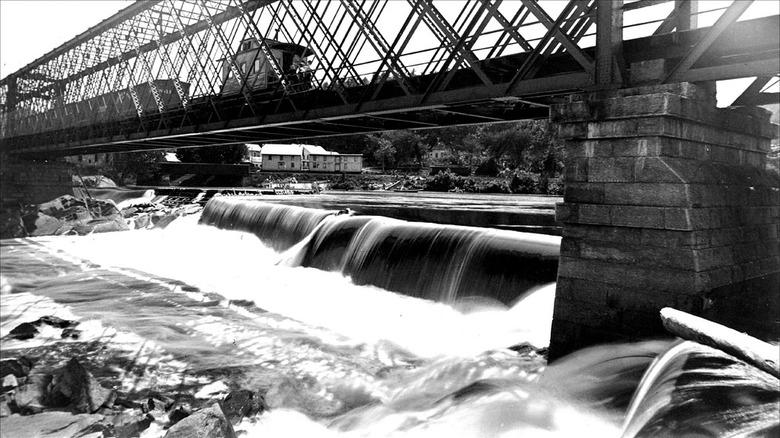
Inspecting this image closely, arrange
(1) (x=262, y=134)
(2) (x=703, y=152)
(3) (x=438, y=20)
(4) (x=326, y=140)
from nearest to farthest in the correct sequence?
(2) (x=703, y=152)
(3) (x=438, y=20)
(1) (x=262, y=134)
(4) (x=326, y=140)

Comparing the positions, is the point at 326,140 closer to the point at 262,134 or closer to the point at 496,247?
the point at 262,134

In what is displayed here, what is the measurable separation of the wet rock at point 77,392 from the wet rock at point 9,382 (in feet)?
2.07

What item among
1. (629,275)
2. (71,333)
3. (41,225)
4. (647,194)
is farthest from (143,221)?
(647,194)

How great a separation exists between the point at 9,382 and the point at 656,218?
35.9 feet

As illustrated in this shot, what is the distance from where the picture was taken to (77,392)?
8.68 m

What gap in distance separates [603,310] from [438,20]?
29.3 feet

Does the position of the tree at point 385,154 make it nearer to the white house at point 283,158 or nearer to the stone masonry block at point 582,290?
the white house at point 283,158

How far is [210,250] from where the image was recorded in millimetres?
27797

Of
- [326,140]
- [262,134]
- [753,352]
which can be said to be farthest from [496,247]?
[326,140]

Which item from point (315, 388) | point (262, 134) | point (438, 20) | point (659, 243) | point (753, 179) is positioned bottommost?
point (315, 388)

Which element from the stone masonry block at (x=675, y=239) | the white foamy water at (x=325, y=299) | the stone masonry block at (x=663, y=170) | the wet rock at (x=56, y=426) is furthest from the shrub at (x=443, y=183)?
the wet rock at (x=56, y=426)

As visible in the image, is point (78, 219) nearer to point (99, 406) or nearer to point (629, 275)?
point (99, 406)

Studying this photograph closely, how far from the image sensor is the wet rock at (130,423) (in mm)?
7648

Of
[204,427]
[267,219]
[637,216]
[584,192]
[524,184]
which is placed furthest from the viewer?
[524,184]
